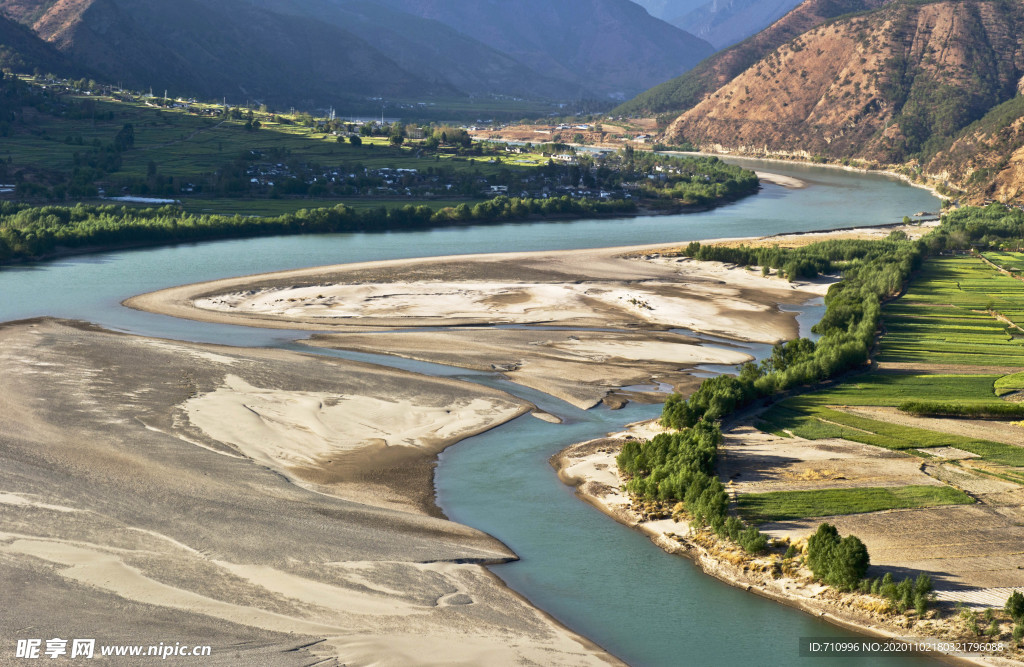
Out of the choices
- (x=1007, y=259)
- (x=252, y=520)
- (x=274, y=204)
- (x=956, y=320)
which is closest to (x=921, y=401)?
(x=956, y=320)

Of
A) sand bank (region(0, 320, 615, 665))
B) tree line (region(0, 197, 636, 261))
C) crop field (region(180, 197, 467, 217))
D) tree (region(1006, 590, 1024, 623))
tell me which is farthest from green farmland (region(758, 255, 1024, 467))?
crop field (region(180, 197, 467, 217))

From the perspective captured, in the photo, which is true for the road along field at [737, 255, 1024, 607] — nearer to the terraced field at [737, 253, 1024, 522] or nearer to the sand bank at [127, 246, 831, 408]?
the terraced field at [737, 253, 1024, 522]

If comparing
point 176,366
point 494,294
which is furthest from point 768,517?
point 494,294

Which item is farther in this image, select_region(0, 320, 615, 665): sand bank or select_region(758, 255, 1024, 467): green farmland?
select_region(758, 255, 1024, 467): green farmland

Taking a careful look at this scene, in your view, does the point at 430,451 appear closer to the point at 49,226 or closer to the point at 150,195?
the point at 49,226

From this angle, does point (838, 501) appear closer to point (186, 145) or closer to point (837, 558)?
point (837, 558)

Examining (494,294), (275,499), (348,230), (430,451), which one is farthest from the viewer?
(348,230)

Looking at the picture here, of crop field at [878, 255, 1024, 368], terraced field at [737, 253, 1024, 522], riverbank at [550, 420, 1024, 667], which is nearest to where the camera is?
riverbank at [550, 420, 1024, 667]

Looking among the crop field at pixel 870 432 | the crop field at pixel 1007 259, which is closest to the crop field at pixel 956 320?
the crop field at pixel 1007 259
